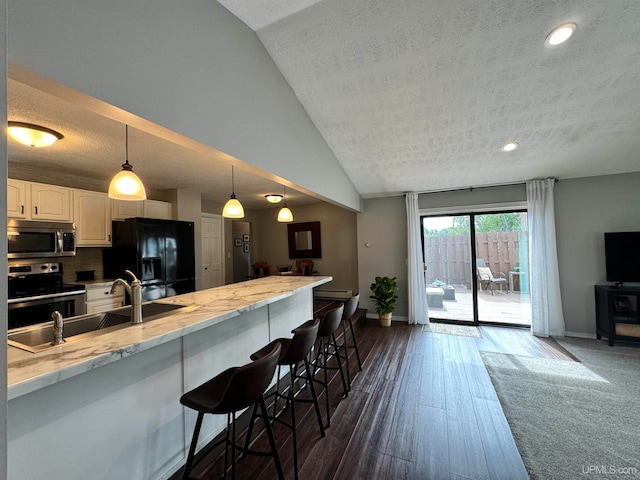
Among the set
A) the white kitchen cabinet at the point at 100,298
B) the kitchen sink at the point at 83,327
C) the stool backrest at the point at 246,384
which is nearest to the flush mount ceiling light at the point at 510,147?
the stool backrest at the point at 246,384

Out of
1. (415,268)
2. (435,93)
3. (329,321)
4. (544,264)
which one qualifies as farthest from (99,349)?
(544,264)

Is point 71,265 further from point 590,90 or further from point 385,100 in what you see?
point 590,90

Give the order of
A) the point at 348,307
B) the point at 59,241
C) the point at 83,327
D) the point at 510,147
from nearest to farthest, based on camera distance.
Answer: the point at 83,327, the point at 348,307, the point at 59,241, the point at 510,147

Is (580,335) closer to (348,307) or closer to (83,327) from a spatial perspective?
(348,307)

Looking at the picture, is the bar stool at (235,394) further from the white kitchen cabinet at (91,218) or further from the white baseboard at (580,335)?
the white baseboard at (580,335)

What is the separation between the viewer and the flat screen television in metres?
3.52

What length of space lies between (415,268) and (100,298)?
4.83 metres

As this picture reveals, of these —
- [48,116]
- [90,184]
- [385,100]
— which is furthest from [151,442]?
[90,184]

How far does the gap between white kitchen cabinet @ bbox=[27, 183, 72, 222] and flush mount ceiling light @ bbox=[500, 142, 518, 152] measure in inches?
221

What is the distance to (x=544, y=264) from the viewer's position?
3.95 m

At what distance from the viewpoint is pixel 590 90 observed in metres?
2.44

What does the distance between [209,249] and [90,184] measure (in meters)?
2.26

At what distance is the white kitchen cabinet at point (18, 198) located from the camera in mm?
2768

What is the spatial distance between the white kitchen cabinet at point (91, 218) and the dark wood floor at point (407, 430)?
3287 millimetres
